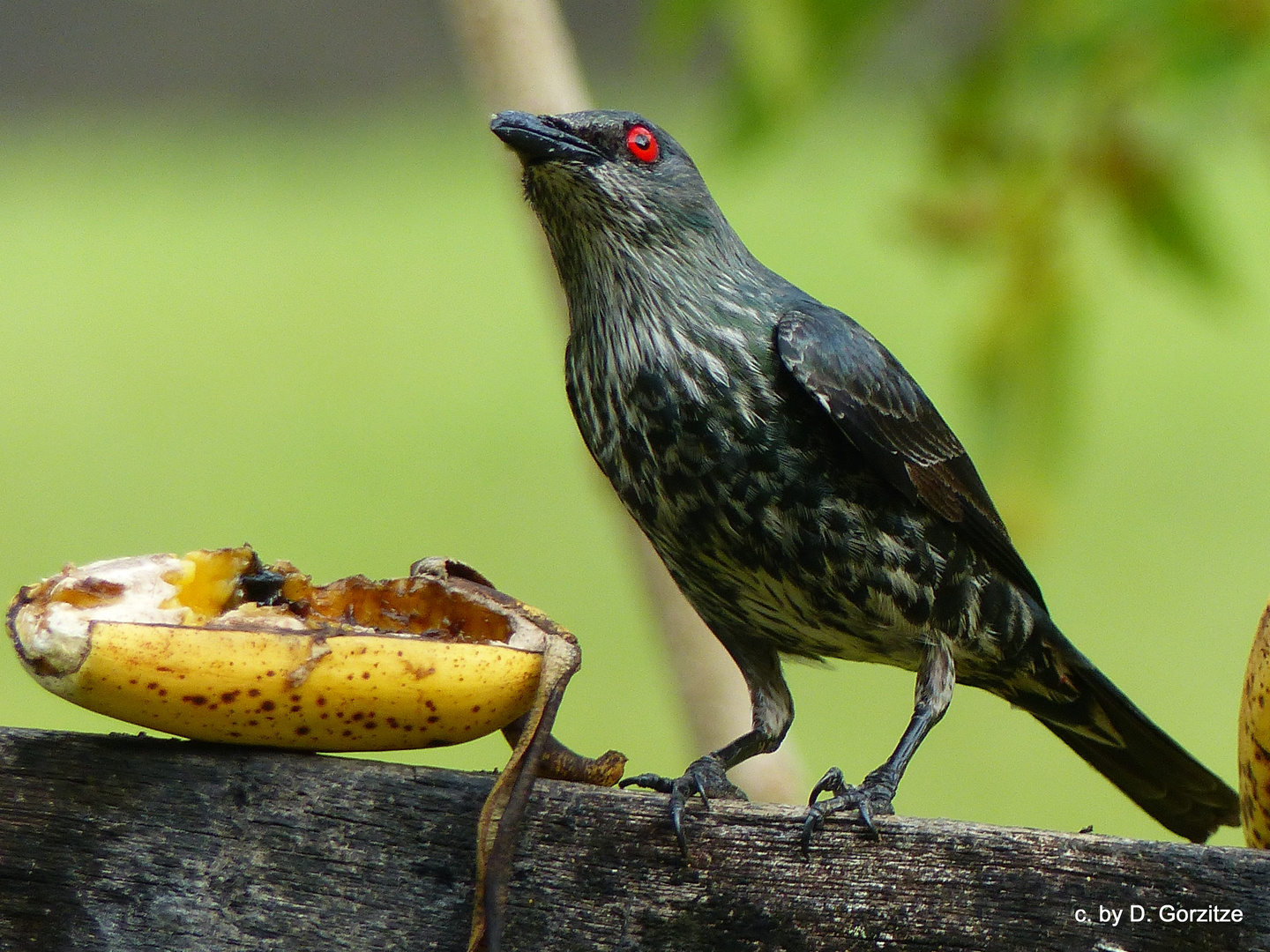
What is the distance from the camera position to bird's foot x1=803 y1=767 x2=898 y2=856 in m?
1.36

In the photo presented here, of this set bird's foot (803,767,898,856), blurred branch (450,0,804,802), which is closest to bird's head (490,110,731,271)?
blurred branch (450,0,804,802)

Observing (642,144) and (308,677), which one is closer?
(308,677)

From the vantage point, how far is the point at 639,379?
189 centimetres

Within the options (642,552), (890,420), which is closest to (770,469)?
(890,420)

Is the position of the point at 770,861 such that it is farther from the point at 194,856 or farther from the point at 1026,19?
the point at 1026,19

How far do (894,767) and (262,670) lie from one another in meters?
0.82

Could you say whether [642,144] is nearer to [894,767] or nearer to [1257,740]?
[894,767]

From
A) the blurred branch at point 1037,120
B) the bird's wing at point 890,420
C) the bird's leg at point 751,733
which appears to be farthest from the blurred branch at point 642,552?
the bird's wing at point 890,420

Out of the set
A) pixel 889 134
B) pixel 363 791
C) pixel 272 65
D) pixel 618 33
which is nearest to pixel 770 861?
pixel 363 791

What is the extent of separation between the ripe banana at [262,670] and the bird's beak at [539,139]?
73 cm

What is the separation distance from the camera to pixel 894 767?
1.79 m

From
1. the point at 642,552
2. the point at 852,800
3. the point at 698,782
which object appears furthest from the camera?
the point at 642,552

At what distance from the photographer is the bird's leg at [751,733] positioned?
1799 millimetres

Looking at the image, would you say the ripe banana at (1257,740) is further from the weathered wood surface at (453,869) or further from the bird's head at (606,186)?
the bird's head at (606,186)
